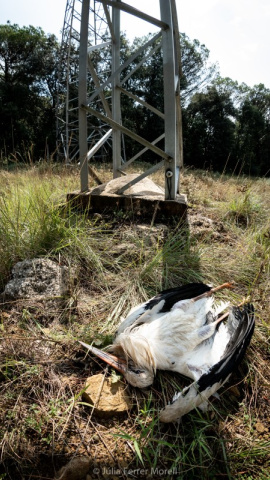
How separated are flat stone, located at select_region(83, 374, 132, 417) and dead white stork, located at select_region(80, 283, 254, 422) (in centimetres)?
9

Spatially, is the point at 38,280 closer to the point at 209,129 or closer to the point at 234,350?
the point at 234,350

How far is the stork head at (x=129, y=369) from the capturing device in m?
1.43

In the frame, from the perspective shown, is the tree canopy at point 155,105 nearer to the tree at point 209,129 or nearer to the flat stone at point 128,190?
the tree at point 209,129

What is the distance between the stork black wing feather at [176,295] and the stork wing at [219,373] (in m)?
0.28

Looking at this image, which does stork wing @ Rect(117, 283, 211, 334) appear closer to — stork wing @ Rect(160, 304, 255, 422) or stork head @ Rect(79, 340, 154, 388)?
stork head @ Rect(79, 340, 154, 388)

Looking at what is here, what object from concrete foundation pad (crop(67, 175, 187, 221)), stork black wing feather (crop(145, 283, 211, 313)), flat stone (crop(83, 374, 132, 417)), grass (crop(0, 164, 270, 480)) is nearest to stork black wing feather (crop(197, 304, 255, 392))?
grass (crop(0, 164, 270, 480))

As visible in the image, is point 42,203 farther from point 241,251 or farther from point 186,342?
point 241,251

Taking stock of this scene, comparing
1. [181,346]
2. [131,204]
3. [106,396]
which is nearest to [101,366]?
[106,396]

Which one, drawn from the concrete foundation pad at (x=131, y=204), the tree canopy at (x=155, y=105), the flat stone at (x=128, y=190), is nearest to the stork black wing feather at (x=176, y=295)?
the concrete foundation pad at (x=131, y=204)

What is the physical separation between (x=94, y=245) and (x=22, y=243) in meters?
0.70

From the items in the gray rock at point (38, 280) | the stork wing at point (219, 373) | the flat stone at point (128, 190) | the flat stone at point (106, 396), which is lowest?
the flat stone at point (106, 396)

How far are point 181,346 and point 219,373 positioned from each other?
0.24 m

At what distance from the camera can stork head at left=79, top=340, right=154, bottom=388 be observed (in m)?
1.43

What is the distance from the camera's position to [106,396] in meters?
1.41
